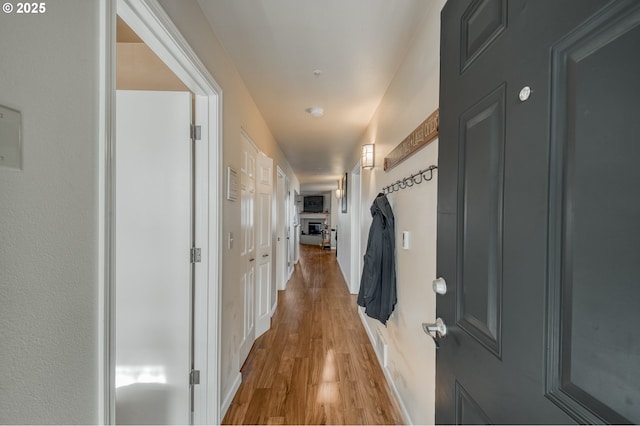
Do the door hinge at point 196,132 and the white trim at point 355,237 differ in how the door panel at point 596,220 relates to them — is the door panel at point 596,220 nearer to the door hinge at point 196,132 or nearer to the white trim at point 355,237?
the door hinge at point 196,132

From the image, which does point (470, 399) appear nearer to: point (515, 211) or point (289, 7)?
point (515, 211)

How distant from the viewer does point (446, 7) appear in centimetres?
86

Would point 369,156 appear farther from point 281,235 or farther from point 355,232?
point 281,235

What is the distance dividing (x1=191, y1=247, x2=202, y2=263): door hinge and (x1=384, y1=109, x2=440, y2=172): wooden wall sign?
144 cm

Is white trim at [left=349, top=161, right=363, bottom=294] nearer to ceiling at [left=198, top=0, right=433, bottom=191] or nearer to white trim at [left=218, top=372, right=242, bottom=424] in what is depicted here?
ceiling at [left=198, top=0, right=433, bottom=191]

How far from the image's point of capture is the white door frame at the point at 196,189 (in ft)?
2.25

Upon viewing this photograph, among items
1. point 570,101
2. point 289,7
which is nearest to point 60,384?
point 570,101

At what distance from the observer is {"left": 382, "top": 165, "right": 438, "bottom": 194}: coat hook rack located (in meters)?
1.32

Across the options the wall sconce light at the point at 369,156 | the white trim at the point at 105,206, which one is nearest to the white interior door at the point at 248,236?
the wall sconce light at the point at 369,156

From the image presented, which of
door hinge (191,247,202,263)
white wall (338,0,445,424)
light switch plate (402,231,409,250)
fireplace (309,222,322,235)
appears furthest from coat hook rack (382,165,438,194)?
fireplace (309,222,322,235)

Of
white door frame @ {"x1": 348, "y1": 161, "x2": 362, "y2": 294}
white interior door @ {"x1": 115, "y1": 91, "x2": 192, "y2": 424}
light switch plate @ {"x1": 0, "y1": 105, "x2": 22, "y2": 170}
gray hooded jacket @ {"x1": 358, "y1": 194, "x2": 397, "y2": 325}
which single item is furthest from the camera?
white door frame @ {"x1": 348, "y1": 161, "x2": 362, "y2": 294}

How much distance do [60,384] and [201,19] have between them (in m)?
1.61

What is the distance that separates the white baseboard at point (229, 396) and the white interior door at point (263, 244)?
78cm

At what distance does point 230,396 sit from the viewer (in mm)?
1766
